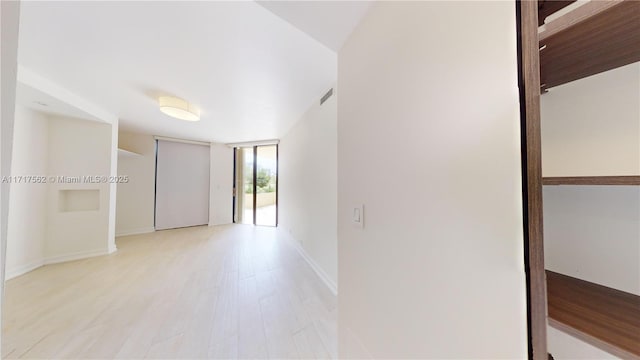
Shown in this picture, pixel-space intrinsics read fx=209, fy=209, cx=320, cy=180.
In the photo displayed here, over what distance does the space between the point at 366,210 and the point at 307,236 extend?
8.29 feet

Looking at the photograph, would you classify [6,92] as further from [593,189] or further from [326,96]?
[326,96]

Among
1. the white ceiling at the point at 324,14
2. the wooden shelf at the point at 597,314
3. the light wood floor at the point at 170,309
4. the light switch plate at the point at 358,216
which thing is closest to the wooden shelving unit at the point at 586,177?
the wooden shelf at the point at 597,314

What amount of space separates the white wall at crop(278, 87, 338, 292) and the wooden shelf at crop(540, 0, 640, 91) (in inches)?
74.4

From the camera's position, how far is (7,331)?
1741 millimetres

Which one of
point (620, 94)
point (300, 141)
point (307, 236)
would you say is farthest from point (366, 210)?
point (300, 141)

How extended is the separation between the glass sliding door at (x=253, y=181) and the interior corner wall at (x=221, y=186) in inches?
7.1

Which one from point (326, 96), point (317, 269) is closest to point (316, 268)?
point (317, 269)

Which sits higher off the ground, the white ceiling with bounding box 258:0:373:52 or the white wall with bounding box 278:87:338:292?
the white ceiling with bounding box 258:0:373:52

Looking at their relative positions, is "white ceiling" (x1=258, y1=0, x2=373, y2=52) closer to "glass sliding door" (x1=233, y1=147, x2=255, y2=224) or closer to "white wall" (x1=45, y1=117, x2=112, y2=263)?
"white wall" (x1=45, y1=117, x2=112, y2=263)

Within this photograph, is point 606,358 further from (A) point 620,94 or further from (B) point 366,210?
(B) point 366,210

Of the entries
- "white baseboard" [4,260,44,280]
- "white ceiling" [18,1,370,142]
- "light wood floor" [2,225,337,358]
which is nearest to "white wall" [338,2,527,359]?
"white ceiling" [18,1,370,142]

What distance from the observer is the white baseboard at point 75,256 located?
3180 mm

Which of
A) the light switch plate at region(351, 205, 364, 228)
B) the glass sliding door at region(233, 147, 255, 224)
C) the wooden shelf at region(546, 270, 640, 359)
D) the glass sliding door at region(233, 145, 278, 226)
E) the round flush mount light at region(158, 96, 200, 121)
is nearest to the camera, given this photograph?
the wooden shelf at region(546, 270, 640, 359)

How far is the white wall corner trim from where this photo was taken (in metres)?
2.54
